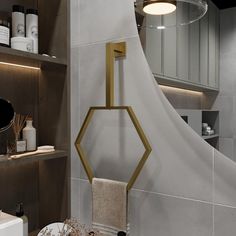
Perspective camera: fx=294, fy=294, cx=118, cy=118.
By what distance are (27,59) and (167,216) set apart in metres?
0.79

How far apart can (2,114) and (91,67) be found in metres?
0.41

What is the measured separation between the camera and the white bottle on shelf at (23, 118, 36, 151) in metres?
1.23

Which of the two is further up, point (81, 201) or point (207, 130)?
point (207, 130)

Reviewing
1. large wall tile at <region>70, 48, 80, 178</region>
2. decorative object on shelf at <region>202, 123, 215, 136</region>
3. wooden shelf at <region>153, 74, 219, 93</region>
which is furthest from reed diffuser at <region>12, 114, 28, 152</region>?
decorative object on shelf at <region>202, 123, 215, 136</region>

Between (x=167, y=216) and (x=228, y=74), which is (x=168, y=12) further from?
(x=167, y=216)

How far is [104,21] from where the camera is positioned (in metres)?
1.16

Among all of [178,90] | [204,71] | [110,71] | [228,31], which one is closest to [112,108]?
[110,71]

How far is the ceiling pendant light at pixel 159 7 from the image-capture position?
970 mm

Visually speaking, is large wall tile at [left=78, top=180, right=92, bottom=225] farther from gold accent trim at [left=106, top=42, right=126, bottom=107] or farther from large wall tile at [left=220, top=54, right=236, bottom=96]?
large wall tile at [left=220, top=54, right=236, bottom=96]

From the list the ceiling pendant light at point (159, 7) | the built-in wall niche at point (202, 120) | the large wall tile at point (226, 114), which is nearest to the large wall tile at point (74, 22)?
the ceiling pendant light at point (159, 7)

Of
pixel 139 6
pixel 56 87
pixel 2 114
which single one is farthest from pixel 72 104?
pixel 139 6

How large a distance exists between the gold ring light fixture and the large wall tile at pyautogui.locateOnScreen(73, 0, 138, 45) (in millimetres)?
64

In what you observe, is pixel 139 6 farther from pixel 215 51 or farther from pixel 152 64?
pixel 215 51

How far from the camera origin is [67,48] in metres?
1.27
